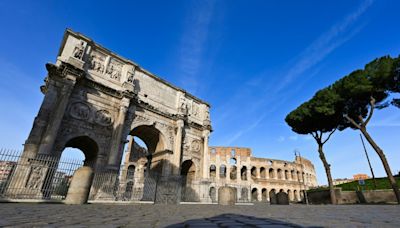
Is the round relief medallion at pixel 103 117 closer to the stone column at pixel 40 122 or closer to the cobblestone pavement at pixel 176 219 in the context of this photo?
the stone column at pixel 40 122

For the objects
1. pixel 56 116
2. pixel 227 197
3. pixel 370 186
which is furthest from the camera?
pixel 370 186

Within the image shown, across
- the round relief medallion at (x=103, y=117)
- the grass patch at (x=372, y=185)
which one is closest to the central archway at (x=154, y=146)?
the round relief medallion at (x=103, y=117)

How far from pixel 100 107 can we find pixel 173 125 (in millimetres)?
5646

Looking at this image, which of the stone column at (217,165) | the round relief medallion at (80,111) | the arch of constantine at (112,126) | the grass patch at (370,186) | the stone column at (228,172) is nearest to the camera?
the arch of constantine at (112,126)

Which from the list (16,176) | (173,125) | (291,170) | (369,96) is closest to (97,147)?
(16,176)

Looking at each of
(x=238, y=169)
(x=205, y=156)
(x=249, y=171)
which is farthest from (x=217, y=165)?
(x=205, y=156)

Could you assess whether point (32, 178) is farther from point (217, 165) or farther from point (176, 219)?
point (217, 165)

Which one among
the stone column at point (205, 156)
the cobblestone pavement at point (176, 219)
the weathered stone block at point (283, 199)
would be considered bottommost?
the cobblestone pavement at point (176, 219)

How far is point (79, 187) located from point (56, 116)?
4.68 meters

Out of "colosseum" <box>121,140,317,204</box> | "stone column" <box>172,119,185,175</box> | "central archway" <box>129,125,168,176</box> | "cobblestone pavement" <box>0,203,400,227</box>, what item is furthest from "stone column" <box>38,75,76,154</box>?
"colosseum" <box>121,140,317,204</box>

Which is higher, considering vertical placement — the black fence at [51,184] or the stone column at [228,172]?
the stone column at [228,172]

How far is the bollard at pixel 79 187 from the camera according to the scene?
6993 millimetres

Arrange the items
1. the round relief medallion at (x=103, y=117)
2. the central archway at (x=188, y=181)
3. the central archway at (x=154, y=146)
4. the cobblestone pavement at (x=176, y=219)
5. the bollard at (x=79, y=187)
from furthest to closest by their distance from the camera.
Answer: the central archway at (x=154, y=146), the central archway at (x=188, y=181), the round relief medallion at (x=103, y=117), the bollard at (x=79, y=187), the cobblestone pavement at (x=176, y=219)

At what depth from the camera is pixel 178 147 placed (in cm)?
1501
